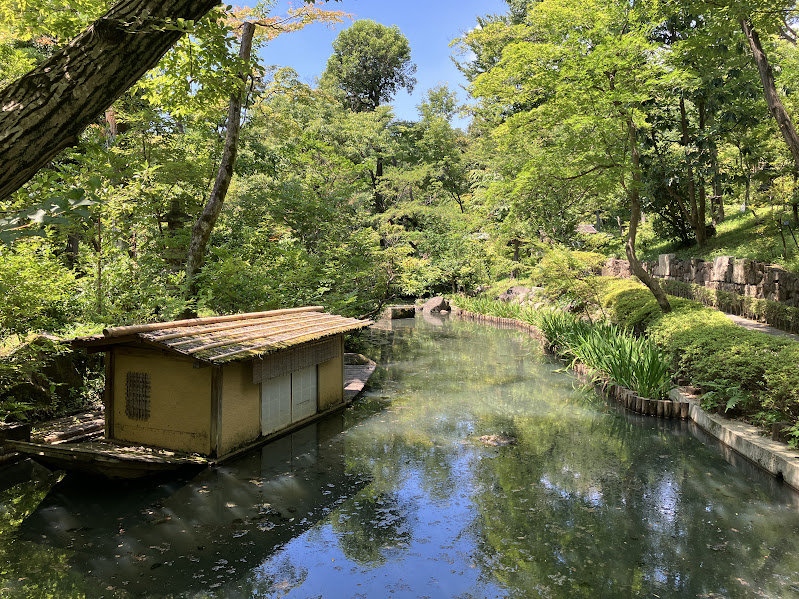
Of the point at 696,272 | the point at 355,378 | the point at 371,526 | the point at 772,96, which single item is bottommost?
the point at 371,526

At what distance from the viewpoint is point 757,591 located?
5035 millimetres

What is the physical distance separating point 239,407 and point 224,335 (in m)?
1.21

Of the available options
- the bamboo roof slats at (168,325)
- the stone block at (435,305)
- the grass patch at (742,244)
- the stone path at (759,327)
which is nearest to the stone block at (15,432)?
the bamboo roof slats at (168,325)

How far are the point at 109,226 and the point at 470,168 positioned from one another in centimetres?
2991

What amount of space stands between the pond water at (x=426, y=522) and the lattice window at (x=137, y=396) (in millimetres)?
1161

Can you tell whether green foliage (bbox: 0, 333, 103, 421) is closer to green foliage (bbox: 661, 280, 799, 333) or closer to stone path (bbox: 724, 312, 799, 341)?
stone path (bbox: 724, 312, 799, 341)

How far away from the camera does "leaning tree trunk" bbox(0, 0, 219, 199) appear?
2.11 meters

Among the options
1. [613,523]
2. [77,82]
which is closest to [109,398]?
[77,82]

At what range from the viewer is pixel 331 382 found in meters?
11.7

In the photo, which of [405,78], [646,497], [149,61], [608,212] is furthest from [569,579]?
[405,78]

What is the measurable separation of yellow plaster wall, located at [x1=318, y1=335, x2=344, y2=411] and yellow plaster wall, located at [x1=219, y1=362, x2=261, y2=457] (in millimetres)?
2211

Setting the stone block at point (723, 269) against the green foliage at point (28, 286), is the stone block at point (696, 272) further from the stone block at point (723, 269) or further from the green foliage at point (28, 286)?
the green foliage at point (28, 286)

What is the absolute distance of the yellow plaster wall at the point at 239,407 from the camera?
27.0ft

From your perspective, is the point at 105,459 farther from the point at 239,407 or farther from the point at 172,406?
the point at 239,407
